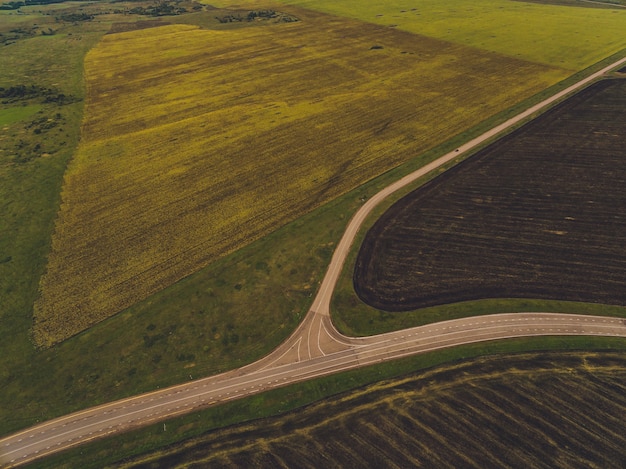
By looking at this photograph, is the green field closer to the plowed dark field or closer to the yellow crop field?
the yellow crop field

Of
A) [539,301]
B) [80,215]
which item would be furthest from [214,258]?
[539,301]

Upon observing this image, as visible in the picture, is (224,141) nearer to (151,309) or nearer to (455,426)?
(151,309)

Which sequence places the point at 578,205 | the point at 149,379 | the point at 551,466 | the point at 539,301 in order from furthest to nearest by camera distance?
the point at 578,205
the point at 539,301
the point at 149,379
the point at 551,466

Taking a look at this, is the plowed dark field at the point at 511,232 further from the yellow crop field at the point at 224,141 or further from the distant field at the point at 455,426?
the yellow crop field at the point at 224,141

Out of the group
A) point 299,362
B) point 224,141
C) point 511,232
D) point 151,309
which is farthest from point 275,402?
point 224,141

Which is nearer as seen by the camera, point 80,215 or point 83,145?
point 80,215

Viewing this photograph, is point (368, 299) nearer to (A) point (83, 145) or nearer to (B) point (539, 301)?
(B) point (539, 301)

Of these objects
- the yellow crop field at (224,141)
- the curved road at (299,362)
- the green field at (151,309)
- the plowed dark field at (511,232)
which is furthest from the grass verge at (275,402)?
the yellow crop field at (224,141)
